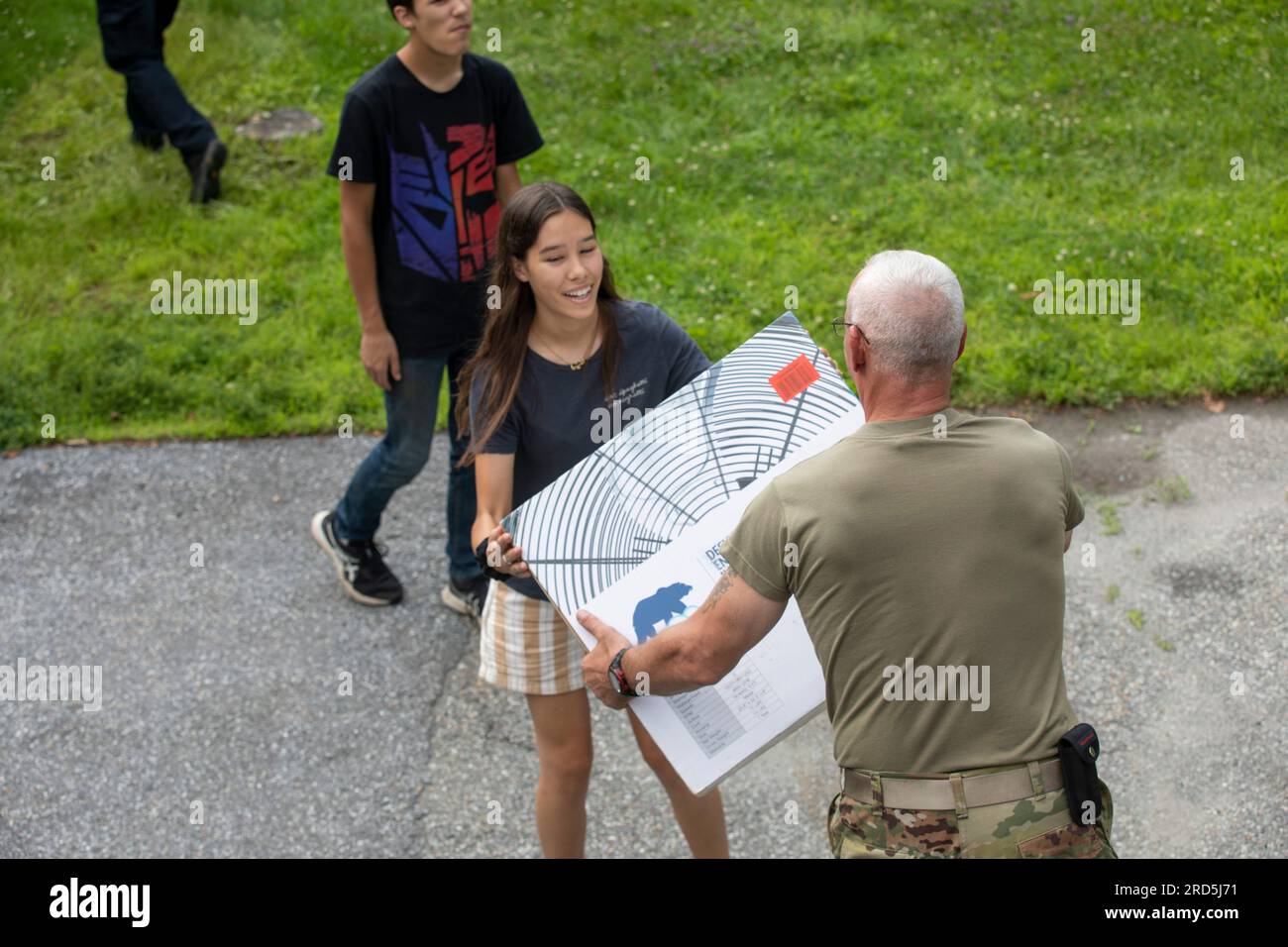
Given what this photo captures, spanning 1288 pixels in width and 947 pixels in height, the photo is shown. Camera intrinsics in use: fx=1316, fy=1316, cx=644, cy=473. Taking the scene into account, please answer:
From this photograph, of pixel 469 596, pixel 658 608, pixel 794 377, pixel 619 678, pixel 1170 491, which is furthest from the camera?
pixel 1170 491

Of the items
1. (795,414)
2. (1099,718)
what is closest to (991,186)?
(1099,718)

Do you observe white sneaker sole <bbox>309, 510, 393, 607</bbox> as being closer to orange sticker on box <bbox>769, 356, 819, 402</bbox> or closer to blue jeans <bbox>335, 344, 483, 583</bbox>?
blue jeans <bbox>335, 344, 483, 583</bbox>

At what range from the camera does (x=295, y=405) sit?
6195mm

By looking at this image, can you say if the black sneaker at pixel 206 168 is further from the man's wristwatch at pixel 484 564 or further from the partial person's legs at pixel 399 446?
the man's wristwatch at pixel 484 564

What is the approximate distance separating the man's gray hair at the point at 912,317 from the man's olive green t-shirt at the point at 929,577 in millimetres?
111

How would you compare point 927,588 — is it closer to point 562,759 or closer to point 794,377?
point 794,377

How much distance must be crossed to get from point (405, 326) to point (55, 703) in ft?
5.93

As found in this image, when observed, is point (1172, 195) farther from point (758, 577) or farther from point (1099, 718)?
point (758, 577)

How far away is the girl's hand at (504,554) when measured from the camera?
124 inches

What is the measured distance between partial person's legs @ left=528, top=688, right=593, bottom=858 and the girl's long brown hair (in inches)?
27.4

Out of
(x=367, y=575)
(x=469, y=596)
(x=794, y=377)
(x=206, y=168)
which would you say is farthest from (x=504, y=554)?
(x=206, y=168)

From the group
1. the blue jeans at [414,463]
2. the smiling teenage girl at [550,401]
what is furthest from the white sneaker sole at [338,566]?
the smiling teenage girl at [550,401]

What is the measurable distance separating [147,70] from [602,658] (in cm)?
622

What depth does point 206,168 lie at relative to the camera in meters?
7.64
